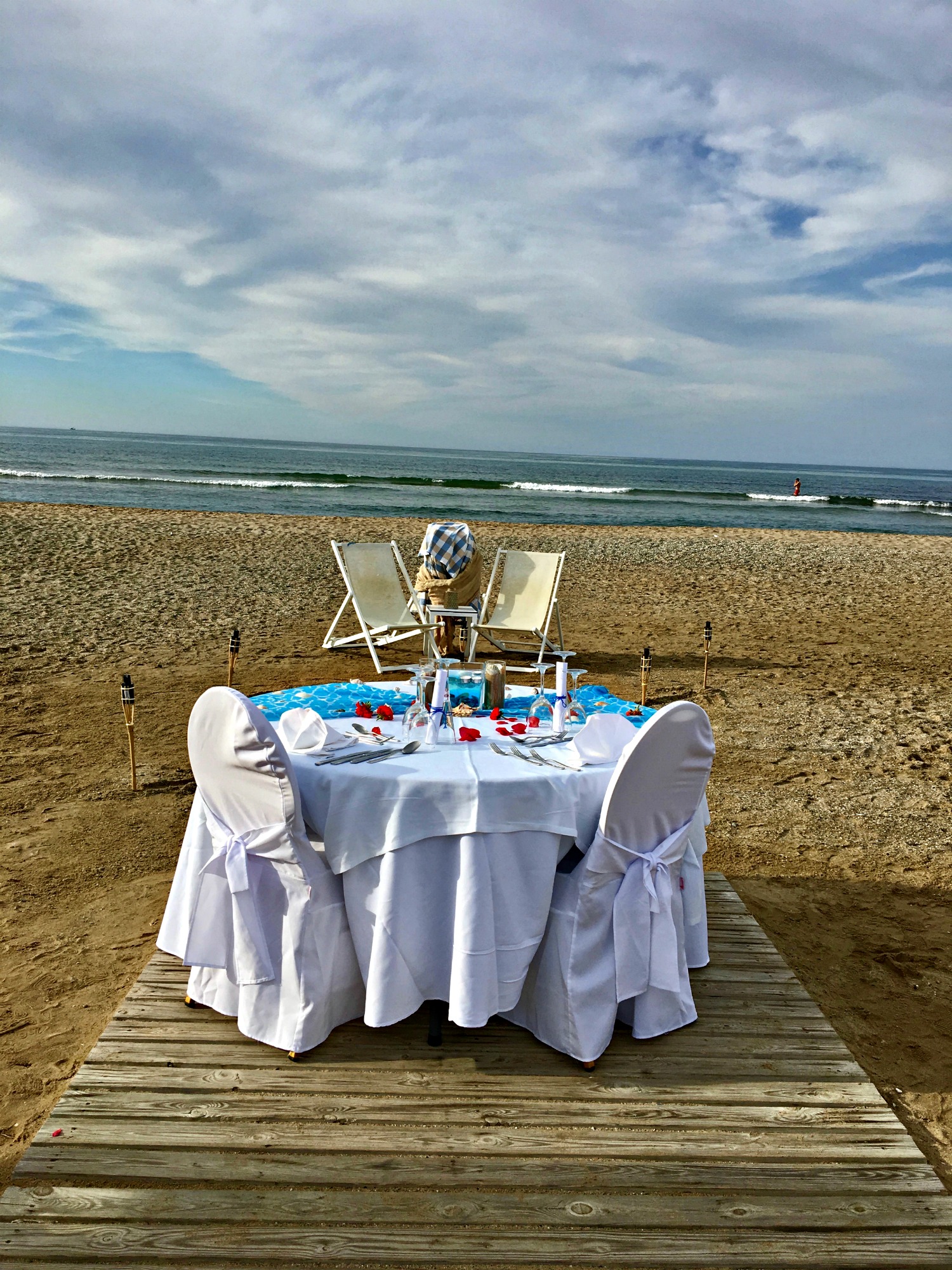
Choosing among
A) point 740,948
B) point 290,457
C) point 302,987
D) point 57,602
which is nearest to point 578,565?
point 57,602

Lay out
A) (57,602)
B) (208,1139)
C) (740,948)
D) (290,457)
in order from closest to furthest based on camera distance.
Answer: (208,1139)
(740,948)
(57,602)
(290,457)

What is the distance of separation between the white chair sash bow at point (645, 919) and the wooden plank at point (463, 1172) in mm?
518

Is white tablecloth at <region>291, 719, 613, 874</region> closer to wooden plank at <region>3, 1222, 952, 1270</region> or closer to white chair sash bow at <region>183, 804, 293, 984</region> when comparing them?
white chair sash bow at <region>183, 804, 293, 984</region>

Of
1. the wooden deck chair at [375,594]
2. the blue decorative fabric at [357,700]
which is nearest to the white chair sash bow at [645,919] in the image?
the blue decorative fabric at [357,700]

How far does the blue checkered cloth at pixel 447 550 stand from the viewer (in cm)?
777

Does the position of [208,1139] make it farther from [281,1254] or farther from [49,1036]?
[49,1036]

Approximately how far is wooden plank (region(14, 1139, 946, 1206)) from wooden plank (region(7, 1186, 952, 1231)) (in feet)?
0.09

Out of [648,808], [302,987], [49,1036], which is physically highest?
[648,808]

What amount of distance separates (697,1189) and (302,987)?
1.16 m

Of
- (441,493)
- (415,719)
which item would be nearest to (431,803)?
(415,719)

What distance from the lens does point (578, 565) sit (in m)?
14.7

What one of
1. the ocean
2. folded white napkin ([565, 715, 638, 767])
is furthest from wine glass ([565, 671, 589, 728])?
the ocean

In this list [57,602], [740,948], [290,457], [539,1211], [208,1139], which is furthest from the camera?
[290,457]

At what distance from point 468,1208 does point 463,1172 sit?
0.35ft
